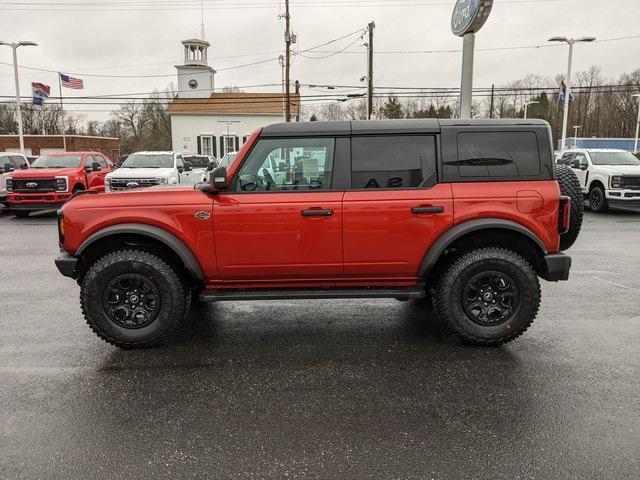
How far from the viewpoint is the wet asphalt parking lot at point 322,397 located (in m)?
2.72

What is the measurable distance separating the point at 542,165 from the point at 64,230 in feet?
13.6

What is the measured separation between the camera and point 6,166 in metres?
15.8

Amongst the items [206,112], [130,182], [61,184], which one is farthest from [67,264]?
[206,112]

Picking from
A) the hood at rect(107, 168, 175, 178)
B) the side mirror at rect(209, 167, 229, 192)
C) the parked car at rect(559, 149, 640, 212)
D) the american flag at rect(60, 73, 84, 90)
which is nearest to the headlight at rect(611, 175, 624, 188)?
the parked car at rect(559, 149, 640, 212)

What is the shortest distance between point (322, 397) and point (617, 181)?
14.2 m

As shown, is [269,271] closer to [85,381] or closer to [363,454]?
[85,381]

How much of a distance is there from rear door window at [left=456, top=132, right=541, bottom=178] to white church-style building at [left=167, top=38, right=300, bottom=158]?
163 feet

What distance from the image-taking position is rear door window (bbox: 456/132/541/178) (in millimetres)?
4258

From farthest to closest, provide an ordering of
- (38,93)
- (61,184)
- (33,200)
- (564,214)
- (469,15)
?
1. (38,93)
2. (61,184)
3. (33,200)
4. (469,15)
5. (564,214)

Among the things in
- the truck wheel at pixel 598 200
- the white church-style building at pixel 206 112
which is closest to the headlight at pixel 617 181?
the truck wheel at pixel 598 200

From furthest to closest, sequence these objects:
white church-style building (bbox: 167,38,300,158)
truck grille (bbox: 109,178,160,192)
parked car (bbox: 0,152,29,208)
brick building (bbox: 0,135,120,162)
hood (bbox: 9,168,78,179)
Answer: brick building (bbox: 0,135,120,162) < white church-style building (bbox: 167,38,300,158) < parked car (bbox: 0,152,29,208) < truck grille (bbox: 109,178,160,192) < hood (bbox: 9,168,78,179)

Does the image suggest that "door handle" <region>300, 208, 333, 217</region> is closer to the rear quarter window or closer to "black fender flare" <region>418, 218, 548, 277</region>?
"black fender flare" <region>418, 218, 548, 277</region>

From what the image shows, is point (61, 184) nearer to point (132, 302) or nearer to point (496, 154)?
point (132, 302)

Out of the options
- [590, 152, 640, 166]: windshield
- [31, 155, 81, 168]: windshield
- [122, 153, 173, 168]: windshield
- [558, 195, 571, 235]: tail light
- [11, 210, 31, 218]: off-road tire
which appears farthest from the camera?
[122, 153, 173, 168]: windshield
